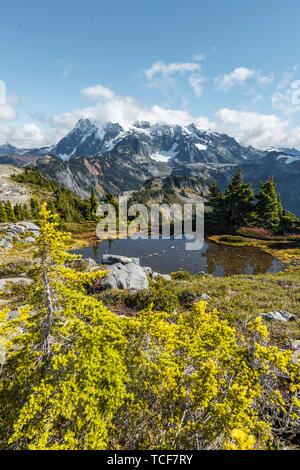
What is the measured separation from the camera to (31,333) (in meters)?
5.24

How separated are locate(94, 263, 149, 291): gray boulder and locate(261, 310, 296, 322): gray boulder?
8.09 meters

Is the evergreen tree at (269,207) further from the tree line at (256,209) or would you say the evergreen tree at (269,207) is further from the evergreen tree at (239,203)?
the evergreen tree at (239,203)

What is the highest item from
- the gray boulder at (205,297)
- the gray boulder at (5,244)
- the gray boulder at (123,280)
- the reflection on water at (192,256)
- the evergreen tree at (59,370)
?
the evergreen tree at (59,370)

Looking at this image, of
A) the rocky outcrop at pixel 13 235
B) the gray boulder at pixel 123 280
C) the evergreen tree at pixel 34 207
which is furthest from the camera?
the evergreen tree at pixel 34 207

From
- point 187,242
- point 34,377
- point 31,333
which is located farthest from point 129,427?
point 187,242

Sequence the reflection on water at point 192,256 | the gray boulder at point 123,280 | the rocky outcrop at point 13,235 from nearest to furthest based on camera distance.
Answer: the gray boulder at point 123,280
the reflection on water at point 192,256
the rocky outcrop at point 13,235

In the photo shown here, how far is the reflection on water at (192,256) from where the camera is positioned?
32656mm

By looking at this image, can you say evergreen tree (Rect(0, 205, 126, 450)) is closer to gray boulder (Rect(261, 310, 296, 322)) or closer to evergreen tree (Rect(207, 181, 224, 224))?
gray boulder (Rect(261, 310, 296, 322))

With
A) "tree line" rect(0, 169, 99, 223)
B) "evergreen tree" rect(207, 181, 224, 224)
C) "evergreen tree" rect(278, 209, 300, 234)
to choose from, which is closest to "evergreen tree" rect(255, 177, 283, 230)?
"evergreen tree" rect(278, 209, 300, 234)

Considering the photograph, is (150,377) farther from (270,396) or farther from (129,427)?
(270,396)

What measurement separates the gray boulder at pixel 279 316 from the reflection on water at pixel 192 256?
1542 cm

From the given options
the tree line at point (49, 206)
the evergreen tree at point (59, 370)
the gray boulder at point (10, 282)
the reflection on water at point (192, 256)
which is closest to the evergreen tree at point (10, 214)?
the tree line at point (49, 206)

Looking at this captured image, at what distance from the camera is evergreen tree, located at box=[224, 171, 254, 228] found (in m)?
56.0
